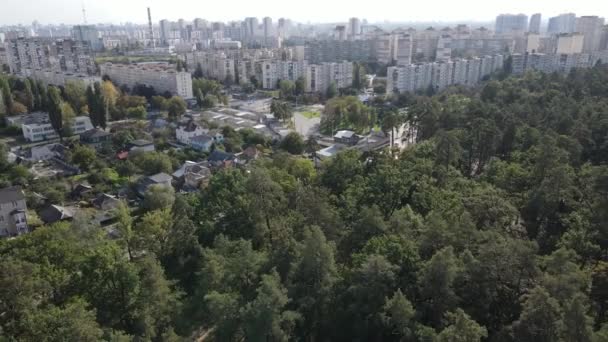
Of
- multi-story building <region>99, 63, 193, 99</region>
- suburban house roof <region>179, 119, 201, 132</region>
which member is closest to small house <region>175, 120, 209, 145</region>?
suburban house roof <region>179, 119, 201, 132</region>

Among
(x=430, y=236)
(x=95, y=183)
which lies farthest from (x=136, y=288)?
(x=95, y=183)

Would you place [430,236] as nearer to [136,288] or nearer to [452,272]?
[452,272]

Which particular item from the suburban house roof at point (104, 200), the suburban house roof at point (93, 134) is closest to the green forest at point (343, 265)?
the suburban house roof at point (104, 200)

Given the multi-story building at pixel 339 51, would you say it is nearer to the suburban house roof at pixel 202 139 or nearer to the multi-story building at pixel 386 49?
the multi-story building at pixel 386 49

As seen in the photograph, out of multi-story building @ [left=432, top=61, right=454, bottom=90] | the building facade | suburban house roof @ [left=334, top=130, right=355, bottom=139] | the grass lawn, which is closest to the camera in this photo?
suburban house roof @ [left=334, top=130, right=355, bottom=139]

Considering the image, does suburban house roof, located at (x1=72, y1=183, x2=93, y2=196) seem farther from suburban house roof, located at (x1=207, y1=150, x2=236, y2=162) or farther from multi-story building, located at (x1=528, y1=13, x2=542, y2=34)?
multi-story building, located at (x1=528, y1=13, x2=542, y2=34)

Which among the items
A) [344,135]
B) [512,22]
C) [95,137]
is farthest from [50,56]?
[512,22]
